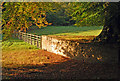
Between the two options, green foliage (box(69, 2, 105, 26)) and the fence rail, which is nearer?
green foliage (box(69, 2, 105, 26))

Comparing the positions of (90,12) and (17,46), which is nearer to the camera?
Result: (90,12)

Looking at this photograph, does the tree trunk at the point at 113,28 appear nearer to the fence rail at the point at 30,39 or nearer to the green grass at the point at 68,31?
the fence rail at the point at 30,39

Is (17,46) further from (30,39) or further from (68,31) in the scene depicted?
(68,31)

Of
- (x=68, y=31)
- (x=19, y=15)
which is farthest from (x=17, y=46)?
(x=68, y=31)

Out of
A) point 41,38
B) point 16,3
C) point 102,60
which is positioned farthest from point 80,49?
point 41,38

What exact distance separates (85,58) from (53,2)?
5281mm

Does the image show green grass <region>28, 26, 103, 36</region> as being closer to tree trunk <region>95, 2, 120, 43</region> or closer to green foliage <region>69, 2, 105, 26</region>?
green foliage <region>69, 2, 105, 26</region>

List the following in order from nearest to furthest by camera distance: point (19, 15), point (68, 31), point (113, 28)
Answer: point (113, 28) → point (19, 15) → point (68, 31)

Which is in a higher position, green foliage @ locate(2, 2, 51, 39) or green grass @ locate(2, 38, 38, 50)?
green foliage @ locate(2, 2, 51, 39)

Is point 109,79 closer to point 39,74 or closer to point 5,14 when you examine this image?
point 39,74

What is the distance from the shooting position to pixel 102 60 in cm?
1360

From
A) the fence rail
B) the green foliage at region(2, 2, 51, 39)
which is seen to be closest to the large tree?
the green foliage at region(2, 2, 51, 39)

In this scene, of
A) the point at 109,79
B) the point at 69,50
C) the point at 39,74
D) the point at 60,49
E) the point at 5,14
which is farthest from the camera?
the point at 60,49

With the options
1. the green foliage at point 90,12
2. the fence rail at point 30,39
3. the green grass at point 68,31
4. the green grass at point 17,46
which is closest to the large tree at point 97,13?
the green foliage at point 90,12
